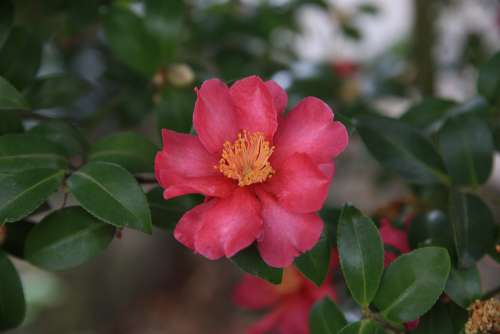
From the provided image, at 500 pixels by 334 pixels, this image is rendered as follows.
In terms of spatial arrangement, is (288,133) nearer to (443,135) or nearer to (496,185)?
(443,135)

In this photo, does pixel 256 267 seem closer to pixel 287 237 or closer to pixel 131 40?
pixel 287 237

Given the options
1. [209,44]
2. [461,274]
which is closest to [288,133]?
[461,274]

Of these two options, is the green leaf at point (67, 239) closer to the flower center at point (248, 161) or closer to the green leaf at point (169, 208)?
the green leaf at point (169, 208)

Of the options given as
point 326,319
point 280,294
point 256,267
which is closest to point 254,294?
point 280,294

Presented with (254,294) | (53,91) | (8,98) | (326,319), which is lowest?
(254,294)

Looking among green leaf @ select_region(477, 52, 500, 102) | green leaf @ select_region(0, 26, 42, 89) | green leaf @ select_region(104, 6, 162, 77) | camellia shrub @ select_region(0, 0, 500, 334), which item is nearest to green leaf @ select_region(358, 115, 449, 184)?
camellia shrub @ select_region(0, 0, 500, 334)

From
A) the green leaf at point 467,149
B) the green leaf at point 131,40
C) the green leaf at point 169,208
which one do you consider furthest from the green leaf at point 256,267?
the green leaf at point 131,40
